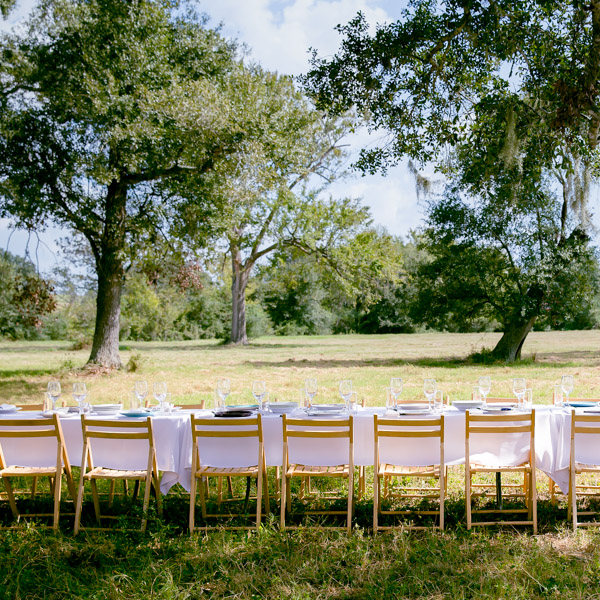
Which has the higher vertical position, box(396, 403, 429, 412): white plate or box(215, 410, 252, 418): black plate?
box(396, 403, 429, 412): white plate

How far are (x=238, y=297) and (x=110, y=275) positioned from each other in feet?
44.3

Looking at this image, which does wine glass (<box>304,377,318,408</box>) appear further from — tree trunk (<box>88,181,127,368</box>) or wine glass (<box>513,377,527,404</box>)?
tree trunk (<box>88,181,127,368</box>)

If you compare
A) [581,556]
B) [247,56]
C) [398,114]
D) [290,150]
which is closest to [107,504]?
[581,556]

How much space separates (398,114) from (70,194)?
288 inches

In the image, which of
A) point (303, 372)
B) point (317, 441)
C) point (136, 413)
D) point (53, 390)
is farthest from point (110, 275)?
point (317, 441)

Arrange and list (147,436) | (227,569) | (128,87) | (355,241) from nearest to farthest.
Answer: (227,569) < (147,436) < (128,87) < (355,241)

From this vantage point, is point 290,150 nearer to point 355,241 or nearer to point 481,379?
point 481,379

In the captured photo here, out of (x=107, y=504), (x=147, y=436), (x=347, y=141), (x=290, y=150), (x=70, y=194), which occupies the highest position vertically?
(x=347, y=141)

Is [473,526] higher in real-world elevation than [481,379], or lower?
lower

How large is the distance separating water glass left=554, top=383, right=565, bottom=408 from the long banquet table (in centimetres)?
44

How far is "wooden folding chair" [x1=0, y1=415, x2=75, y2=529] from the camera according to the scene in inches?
161

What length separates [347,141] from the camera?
25422 mm

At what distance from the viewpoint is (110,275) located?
13.4 m

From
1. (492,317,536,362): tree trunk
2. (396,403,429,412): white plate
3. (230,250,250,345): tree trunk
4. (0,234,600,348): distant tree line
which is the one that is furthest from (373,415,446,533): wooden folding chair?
(230,250,250,345): tree trunk
